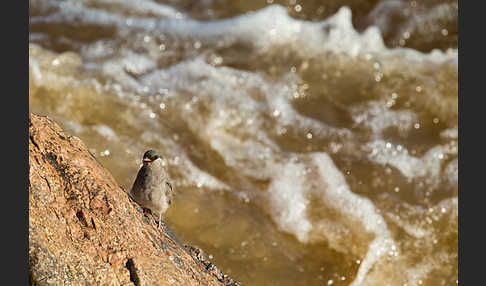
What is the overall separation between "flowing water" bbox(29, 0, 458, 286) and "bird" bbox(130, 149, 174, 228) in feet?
5.05

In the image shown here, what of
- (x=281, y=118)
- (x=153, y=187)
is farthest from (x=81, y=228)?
(x=281, y=118)

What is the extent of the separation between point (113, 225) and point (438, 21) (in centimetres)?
723

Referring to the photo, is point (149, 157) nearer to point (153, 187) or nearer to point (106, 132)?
point (153, 187)

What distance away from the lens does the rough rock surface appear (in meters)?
2.53

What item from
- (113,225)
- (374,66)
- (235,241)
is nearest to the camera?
(113,225)

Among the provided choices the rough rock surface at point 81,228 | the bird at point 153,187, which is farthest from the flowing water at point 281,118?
the rough rock surface at point 81,228

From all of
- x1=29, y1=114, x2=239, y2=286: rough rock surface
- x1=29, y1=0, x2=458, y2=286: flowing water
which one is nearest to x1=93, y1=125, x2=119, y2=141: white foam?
x1=29, y1=0, x2=458, y2=286: flowing water

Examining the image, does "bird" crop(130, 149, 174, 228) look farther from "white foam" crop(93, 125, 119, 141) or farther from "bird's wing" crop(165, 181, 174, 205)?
"white foam" crop(93, 125, 119, 141)

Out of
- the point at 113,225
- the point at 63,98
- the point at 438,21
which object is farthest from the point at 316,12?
the point at 113,225

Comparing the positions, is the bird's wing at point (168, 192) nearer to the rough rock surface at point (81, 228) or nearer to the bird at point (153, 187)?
the bird at point (153, 187)

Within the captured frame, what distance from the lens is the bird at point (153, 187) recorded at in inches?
127

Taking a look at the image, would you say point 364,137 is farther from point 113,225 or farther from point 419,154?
point 113,225

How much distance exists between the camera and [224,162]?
19.5 feet

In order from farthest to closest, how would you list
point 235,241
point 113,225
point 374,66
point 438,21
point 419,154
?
point 438,21, point 374,66, point 419,154, point 235,241, point 113,225
